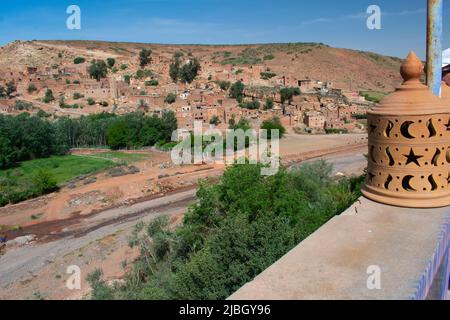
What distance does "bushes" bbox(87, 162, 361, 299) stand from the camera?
7.18m

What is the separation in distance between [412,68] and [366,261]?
244 centimetres

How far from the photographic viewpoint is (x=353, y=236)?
351 centimetres

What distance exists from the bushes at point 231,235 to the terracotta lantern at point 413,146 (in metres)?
3.35

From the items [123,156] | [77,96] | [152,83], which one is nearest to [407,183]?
[123,156]

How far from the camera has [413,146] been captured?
421 cm

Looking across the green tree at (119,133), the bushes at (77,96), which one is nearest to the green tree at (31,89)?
the bushes at (77,96)

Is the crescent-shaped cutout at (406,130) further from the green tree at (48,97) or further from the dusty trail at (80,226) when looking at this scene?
the green tree at (48,97)

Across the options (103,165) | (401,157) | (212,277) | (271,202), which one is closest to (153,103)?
(103,165)

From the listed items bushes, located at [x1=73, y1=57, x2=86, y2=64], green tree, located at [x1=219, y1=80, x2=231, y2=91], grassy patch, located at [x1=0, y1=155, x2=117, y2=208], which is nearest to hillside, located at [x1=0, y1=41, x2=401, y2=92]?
bushes, located at [x1=73, y1=57, x2=86, y2=64]

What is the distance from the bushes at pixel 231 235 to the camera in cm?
718

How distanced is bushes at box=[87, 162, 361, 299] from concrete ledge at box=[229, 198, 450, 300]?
357 cm

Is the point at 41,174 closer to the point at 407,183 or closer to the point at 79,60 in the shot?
the point at 407,183

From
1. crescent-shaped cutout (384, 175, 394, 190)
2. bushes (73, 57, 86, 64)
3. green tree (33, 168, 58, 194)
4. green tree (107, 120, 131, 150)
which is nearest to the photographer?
crescent-shaped cutout (384, 175, 394, 190)

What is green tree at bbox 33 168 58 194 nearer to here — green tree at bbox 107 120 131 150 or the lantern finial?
green tree at bbox 107 120 131 150
